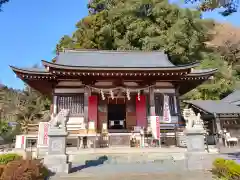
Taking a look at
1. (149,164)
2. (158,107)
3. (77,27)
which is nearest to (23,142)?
(149,164)

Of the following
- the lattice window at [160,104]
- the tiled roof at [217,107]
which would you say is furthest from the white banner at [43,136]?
the tiled roof at [217,107]

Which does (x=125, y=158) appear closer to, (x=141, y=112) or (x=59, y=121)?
(x=59, y=121)

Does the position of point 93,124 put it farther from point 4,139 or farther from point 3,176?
→ point 4,139

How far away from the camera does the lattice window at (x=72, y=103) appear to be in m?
11.2

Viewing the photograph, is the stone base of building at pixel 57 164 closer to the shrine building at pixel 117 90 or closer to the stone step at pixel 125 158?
the stone step at pixel 125 158

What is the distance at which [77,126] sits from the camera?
35.4 feet

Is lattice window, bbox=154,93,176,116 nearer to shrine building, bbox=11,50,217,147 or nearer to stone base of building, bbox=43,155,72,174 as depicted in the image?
shrine building, bbox=11,50,217,147

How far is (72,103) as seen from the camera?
11297 millimetres

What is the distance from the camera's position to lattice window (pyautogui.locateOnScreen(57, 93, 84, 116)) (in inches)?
440

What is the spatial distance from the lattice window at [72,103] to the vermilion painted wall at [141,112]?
10.2 feet

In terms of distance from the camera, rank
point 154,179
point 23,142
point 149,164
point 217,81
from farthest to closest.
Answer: point 217,81
point 23,142
point 149,164
point 154,179

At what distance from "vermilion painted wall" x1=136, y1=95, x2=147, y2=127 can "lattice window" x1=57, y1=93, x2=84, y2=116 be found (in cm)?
310

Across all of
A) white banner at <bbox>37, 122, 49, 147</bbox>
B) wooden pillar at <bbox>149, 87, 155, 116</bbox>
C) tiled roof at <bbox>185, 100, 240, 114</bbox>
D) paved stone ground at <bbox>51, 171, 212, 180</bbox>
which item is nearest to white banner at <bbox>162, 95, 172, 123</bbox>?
wooden pillar at <bbox>149, 87, 155, 116</bbox>

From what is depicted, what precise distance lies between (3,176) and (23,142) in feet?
16.7
